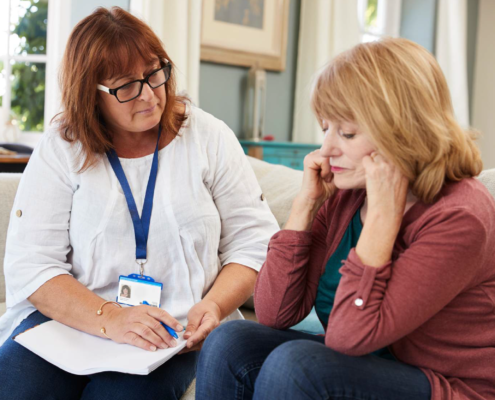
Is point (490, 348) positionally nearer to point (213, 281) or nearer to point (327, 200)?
point (327, 200)

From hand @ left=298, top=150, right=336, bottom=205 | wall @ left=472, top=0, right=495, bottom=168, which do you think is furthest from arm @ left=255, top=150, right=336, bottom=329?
wall @ left=472, top=0, right=495, bottom=168

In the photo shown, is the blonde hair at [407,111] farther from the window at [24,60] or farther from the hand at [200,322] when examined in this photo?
the window at [24,60]

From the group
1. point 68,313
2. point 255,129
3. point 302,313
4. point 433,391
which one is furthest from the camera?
point 255,129

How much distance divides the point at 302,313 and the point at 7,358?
0.68 meters

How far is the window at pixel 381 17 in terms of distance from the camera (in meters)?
5.11

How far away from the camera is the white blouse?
4.91 ft

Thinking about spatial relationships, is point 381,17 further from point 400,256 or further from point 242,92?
point 400,256

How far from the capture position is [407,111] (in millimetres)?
990

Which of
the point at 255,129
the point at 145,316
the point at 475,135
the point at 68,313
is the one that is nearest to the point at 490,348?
the point at 475,135

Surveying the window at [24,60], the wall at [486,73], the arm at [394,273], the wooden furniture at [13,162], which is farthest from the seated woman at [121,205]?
the wall at [486,73]

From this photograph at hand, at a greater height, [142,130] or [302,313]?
[142,130]

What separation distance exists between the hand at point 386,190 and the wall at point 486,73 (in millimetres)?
4708

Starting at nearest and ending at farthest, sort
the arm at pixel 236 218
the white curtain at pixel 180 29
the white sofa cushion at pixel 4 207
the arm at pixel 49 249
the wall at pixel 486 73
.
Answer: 1. the arm at pixel 49 249
2. the arm at pixel 236 218
3. the white sofa cushion at pixel 4 207
4. the white curtain at pixel 180 29
5. the wall at pixel 486 73

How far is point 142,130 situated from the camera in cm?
152
